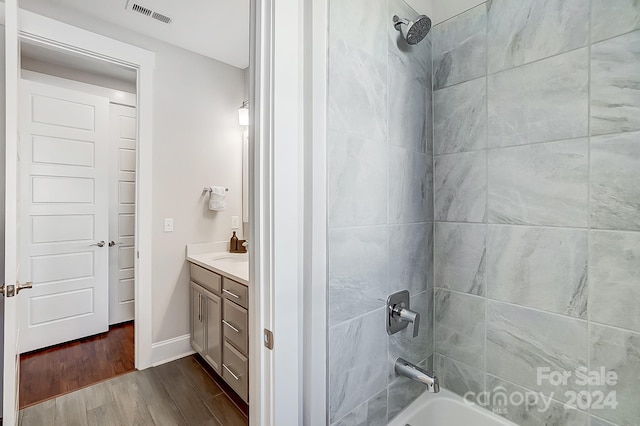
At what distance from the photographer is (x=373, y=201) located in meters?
1.05

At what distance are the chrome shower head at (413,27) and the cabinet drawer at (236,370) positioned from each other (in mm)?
1843

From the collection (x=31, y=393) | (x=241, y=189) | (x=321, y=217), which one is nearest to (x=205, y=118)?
(x=241, y=189)

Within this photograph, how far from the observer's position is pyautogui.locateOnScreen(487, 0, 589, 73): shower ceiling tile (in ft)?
3.26

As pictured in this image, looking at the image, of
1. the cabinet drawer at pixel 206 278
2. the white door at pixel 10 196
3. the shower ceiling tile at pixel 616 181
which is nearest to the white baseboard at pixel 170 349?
the cabinet drawer at pixel 206 278

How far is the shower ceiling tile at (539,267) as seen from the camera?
1.00 meters

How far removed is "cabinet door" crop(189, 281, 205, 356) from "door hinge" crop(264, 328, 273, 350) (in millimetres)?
1593

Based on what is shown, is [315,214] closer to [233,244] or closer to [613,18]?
[613,18]

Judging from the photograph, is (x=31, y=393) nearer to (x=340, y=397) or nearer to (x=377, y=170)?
(x=340, y=397)

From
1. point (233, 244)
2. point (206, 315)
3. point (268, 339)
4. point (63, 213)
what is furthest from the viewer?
point (233, 244)

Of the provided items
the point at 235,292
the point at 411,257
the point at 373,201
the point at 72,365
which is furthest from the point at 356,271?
the point at 72,365

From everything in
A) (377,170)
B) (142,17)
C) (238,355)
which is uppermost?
(142,17)

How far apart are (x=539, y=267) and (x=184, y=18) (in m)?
2.66

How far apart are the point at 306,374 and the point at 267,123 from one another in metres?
0.75

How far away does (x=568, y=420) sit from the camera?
1.03 m
